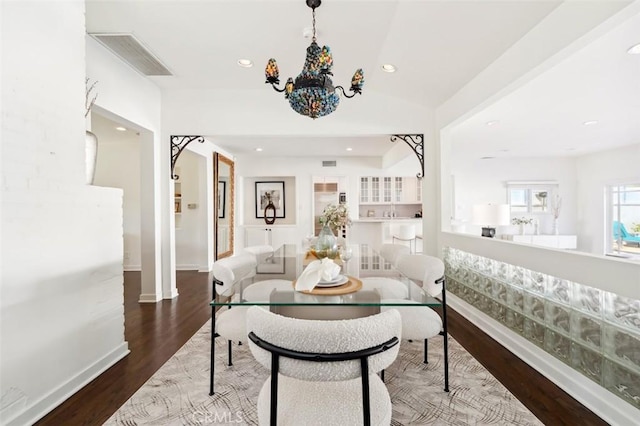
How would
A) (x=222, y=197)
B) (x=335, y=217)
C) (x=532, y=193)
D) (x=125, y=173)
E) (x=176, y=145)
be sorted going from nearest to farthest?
1. (x=335, y=217)
2. (x=176, y=145)
3. (x=125, y=173)
4. (x=222, y=197)
5. (x=532, y=193)

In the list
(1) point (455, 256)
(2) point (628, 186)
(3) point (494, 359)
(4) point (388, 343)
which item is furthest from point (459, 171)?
(4) point (388, 343)

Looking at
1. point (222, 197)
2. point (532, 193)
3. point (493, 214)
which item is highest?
point (532, 193)

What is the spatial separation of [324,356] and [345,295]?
0.70m

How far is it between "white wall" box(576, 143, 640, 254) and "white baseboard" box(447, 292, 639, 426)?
606cm

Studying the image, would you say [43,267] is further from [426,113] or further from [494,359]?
[426,113]

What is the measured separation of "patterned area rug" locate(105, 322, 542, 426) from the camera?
171 cm

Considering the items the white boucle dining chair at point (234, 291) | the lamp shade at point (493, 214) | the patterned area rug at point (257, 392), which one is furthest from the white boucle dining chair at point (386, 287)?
the lamp shade at point (493, 214)

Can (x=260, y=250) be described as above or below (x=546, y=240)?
above

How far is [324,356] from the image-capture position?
0.93 metres

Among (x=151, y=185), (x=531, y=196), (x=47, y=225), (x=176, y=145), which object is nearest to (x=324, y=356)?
(x=47, y=225)

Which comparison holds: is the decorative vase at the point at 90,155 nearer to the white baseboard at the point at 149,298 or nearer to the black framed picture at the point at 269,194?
the white baseboard at the point at 149,298

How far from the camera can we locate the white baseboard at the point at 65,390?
1637mm

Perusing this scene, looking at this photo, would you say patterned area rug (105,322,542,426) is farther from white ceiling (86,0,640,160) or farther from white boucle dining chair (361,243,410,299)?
white ceiling (86,0,640,160)

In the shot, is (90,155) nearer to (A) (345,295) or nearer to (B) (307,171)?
(A) (345,295)
